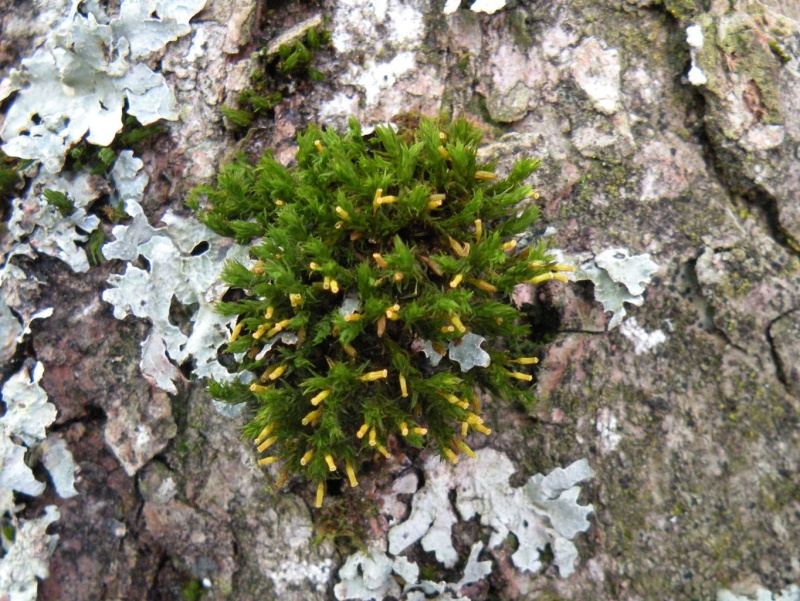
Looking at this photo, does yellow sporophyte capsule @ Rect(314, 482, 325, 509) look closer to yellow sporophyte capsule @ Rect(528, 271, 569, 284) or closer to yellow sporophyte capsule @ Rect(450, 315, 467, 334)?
yellow sporophyte capsule @ Rect(450, 315, 467, 334)

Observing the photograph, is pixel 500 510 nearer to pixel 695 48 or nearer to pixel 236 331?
pixel 236 331

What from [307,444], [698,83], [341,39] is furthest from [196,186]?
[698,83]

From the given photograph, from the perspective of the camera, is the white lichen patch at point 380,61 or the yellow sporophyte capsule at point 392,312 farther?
the white lichen patch at point 380,61

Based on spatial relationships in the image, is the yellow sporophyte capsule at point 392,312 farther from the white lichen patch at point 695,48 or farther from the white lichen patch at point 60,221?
the white lichen patch at point 695,48

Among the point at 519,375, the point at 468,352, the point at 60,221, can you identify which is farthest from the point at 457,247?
the point at 60,221

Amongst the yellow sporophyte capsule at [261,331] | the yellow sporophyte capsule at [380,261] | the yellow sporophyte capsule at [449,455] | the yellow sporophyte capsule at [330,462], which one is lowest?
the yellow sporophyte capsule at [449,455]

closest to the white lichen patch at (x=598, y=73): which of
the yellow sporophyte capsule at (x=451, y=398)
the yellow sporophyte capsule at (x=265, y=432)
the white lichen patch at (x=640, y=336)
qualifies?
the white lichen patch at (x=640, y=336)

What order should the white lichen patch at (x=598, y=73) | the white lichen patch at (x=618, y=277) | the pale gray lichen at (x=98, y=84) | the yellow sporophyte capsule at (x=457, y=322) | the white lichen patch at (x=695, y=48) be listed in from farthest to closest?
the pale gray lichen at (x=98, y=84) → the white lichen patch at (x=598, y=73) → the white lichen patch at (x=695, y=48) → the white lichen patch at (x=618, y=277) → the yellow sporophyte capsule at (x=457, y=322)

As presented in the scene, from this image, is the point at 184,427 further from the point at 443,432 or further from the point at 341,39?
the point at 341,39
